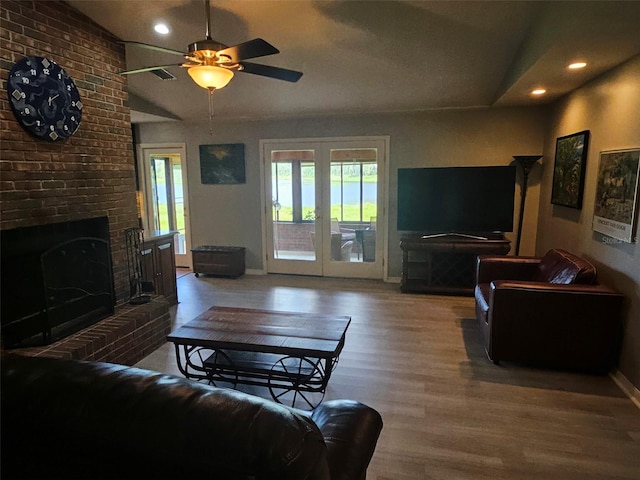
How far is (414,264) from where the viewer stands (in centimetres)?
526

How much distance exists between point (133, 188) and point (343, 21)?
94.1 inches

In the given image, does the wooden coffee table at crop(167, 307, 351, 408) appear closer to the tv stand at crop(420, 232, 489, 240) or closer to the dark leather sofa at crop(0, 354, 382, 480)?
the dark leather sofa at crop(0, 354, 382, 480)

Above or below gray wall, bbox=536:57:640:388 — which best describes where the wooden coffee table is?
below

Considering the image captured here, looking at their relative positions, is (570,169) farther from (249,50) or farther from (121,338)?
(121,338)

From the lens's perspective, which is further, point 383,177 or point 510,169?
point 383,177

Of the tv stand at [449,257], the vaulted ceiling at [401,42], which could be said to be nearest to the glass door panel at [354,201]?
the tv stand at [449,257]

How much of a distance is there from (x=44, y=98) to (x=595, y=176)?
173 inches

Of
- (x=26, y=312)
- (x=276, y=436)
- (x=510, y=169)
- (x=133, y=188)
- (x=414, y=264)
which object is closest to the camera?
(x=276, y=436)

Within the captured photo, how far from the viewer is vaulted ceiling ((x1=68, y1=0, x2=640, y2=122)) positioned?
8.78 feet

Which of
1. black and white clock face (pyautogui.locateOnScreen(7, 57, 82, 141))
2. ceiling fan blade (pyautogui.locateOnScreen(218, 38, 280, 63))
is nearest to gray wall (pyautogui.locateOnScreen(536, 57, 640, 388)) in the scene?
ceiling fan blade (pyautogui.locateOnScreen(218, 38, 280, 63))

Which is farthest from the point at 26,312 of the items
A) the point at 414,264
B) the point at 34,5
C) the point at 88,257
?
the point at 414,264

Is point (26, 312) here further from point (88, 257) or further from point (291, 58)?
point (291, 58)

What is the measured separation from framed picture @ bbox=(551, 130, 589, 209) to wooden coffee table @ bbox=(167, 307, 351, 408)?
266 cm

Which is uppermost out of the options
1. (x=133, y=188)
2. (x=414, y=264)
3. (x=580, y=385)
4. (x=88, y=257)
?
(x=133, y=188)
